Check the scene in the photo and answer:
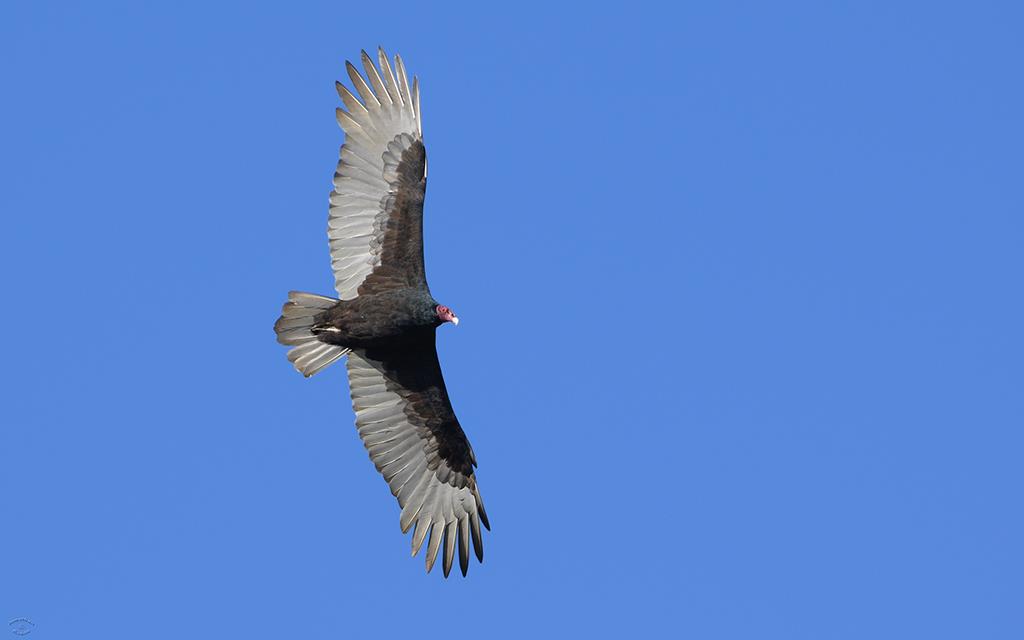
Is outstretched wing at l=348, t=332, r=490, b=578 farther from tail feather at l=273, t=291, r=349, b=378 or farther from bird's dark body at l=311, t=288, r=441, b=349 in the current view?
tail feather at l=273, t=291, r=349, b=378

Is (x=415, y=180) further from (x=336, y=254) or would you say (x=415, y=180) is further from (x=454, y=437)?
(x=454, y=437)

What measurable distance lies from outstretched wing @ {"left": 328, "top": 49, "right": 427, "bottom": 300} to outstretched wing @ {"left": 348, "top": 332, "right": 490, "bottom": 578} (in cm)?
91

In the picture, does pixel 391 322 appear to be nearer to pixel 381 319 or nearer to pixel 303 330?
pixel 381 319

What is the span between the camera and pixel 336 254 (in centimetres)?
1552

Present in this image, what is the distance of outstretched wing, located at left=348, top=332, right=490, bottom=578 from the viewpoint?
15.8 meters

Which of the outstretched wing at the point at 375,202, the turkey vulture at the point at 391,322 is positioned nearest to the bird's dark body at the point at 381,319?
the turkey vulture at the point at 391,322

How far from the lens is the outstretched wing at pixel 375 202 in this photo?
1547 centimetres

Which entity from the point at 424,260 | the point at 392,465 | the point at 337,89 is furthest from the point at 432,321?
the point at 337,89

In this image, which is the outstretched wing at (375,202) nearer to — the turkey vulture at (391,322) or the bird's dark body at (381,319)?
the turkey vulture at (391,322)

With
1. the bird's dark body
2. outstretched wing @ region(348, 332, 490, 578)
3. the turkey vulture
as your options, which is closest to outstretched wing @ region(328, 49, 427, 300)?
the turkey vulture

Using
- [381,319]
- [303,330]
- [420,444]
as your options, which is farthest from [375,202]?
[420,444]

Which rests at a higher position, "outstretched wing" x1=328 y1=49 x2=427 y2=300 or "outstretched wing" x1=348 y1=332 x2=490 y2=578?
"outstretched wing" x1=328 y1=49 x2=427 y2=300

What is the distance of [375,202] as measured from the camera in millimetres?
15570

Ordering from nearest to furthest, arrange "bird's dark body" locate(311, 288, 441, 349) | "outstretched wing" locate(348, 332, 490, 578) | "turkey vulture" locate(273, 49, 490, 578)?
"bird's dark body" locate(311, 288, 441, 349)
"turkey vulture" locate(273, 49, 490, 578)
"outstretched wing" locate(348, 332, 490, 578)
